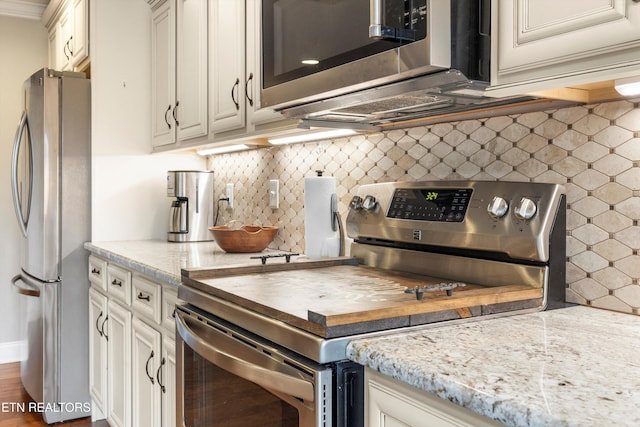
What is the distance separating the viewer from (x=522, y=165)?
4.68ft

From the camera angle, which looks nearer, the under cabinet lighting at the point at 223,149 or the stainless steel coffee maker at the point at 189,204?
the under cabinet lighting at the point at 223,149

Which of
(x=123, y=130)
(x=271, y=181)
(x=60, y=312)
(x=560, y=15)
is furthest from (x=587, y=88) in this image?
(x=60, y=312)

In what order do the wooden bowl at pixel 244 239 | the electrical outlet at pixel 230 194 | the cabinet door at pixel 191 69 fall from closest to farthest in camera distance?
the wooden bowl at pixel 244 239 < the cabinet door at pixel 191 69 < the electrical outlet at pixel 230 194

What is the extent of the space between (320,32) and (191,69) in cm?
127

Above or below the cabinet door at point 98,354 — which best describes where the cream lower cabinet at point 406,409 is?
above

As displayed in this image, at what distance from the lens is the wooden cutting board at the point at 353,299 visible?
3.37ft

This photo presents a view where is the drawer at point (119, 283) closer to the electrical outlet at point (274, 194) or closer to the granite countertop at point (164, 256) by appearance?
the granite countertop at point (164, 256)

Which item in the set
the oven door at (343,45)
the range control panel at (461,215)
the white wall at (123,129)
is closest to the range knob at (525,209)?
the range control panel at (461,215)

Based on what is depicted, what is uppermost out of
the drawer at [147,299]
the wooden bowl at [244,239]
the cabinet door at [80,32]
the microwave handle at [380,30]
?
the cabinet door at [80,32]

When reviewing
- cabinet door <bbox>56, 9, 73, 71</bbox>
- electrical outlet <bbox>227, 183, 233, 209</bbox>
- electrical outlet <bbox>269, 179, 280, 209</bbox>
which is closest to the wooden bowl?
electrical outlet <bbox>269, 179, 280, 209</bbox>

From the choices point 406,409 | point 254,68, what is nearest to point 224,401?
point 406,409

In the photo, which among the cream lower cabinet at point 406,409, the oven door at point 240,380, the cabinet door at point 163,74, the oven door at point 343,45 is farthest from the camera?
the cabinet door at point 163,74

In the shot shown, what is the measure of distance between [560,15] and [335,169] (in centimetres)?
124

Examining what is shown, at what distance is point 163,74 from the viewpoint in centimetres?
295
